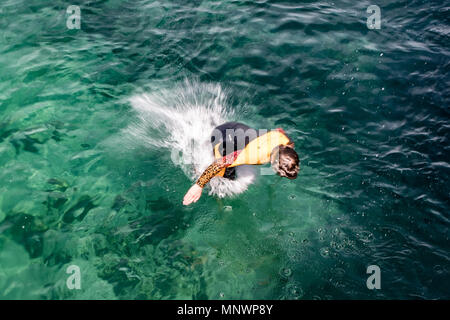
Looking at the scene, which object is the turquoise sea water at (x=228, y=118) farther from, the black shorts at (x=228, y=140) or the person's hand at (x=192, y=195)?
the person's hand at (x=192, y=195)

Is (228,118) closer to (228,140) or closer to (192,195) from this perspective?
(228,140)

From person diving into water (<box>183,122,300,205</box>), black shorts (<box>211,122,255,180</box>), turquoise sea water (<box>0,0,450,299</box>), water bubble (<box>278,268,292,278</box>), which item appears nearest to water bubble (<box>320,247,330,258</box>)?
turquoise sea water (<box>0,0,450,299</box>)

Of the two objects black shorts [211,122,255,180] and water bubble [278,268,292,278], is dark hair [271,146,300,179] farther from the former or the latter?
water bubble [278,268,292,278]

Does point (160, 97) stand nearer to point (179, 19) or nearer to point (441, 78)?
point (179, 19)

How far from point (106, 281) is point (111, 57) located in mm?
6510

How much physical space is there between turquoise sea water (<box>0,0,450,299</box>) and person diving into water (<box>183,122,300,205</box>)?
1.20 m

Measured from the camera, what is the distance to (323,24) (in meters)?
10.7

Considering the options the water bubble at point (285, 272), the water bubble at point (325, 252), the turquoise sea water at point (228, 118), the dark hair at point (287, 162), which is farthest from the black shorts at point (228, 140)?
the water bubble at point (325, 252)

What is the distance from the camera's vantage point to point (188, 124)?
26.2 feet

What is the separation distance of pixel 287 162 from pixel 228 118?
3485 millimetres

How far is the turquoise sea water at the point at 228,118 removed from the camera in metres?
5.64

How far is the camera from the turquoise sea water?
5641 mm

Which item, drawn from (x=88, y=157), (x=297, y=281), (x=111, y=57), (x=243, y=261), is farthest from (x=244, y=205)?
(x=111, y=57)

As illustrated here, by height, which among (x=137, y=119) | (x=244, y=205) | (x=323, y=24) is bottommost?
(x=244, y=205)
